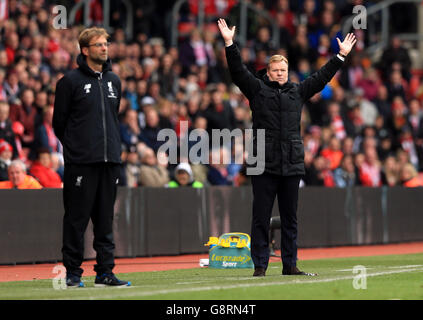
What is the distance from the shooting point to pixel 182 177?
1867cm

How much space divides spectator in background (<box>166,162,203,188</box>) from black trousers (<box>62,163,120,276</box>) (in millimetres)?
7853

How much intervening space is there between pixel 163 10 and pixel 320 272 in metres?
13.9

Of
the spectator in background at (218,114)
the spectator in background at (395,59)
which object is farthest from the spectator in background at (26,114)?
the spectator in background at (395,59)

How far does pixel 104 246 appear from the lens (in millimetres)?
10641

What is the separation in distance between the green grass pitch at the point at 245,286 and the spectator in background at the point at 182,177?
507 cm

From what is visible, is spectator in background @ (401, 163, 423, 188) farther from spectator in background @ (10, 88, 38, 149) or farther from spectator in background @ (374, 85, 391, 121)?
spectator in background @ (10, 88, 38, 149)

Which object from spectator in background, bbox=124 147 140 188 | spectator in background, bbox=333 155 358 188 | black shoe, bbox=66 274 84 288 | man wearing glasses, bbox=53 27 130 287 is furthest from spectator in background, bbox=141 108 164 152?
black shoe, bbox=66 274 84 288

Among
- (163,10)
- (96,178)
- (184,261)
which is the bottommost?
(184,261)

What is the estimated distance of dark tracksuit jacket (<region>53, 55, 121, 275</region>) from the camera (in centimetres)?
1048

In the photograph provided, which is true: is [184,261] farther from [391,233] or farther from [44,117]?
[391,233]

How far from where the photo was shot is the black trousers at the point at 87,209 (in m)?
10.5

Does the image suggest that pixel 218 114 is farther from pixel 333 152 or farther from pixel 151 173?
pixel 151 173
